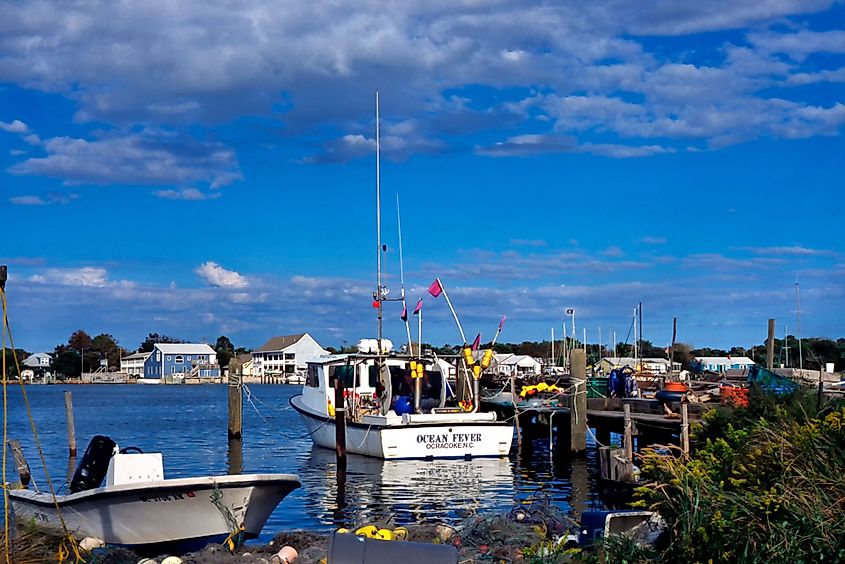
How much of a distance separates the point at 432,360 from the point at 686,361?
61.6 meters

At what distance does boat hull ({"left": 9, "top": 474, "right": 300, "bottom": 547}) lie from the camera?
14055 millimetres

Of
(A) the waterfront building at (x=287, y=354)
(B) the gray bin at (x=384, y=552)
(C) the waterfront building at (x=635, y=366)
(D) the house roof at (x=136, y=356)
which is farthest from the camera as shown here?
(D) the house roof at (x=136, y=356)

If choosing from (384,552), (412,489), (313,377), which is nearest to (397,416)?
(412,489)

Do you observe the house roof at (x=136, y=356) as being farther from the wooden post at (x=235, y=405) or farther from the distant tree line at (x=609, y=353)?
the wooden post at (x=235, y=405)

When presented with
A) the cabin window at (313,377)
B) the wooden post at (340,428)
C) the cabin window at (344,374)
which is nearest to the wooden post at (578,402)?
the wooden post at (340,428)

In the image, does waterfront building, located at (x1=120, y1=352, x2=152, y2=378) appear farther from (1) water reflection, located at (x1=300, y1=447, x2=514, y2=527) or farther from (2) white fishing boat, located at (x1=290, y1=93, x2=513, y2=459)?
(1) water reflection, located at (x1=300, y1=447, x2=514, y2=527)

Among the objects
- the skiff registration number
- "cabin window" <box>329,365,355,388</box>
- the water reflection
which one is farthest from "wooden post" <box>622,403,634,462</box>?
"cabin window" <box>329,365,355,388</box>

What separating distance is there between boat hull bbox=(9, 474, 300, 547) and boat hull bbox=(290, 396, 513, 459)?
41.8 feet

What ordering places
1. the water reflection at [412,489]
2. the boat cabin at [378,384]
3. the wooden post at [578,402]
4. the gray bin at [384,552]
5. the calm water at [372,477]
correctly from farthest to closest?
1. the boat cabin at [378,384]
2. the wooden post at [578,402]
3. the calm water at [372,477]
4. the water reflection at [412,489]
5. the gray bin at [384,552]

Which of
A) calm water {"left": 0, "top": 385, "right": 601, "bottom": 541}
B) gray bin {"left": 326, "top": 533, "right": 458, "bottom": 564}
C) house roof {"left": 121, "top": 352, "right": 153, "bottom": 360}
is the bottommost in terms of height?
calm water {"left": 0, "top": 385, "right": 601, "bottom": 541}

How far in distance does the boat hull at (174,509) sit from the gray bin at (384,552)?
720cm

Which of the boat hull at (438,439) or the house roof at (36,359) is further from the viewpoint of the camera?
the house roof at (36,359)

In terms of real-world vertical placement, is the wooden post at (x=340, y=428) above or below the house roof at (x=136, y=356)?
below

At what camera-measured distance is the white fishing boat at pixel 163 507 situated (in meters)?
14.1
